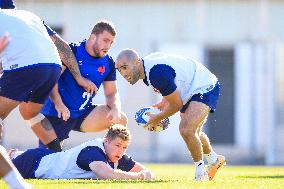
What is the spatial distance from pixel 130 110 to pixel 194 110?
14.2 meters

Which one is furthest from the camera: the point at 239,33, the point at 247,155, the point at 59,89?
the point at 239,33

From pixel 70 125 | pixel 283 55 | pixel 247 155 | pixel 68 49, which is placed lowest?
pixel 247 155

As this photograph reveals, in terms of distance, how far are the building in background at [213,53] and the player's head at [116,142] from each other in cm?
1352

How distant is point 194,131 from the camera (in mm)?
11203

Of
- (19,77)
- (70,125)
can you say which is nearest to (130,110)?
(70,125)

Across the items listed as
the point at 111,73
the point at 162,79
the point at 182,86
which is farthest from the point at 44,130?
the point at 162,79

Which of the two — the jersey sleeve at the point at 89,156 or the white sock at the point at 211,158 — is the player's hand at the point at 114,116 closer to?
the white sock at the point at 211,158

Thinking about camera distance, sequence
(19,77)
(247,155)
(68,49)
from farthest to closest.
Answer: (247,155) < (68,49) < (19,77)

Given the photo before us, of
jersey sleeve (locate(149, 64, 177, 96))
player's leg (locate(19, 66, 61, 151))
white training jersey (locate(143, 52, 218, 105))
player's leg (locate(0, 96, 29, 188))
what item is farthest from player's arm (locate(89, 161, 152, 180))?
player's leg (locate(0, 96, 29, 188))

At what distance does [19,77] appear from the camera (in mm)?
9453

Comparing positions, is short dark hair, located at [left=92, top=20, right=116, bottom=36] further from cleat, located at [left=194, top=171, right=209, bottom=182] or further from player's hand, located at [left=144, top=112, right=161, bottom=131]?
cleat, located at [left=194, top=171, right=209, bottom=182]

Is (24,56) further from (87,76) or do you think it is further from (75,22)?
(75,22)

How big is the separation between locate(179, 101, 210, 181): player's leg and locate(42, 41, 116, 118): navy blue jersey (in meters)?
1.57

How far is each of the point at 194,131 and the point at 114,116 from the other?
1.60 m
